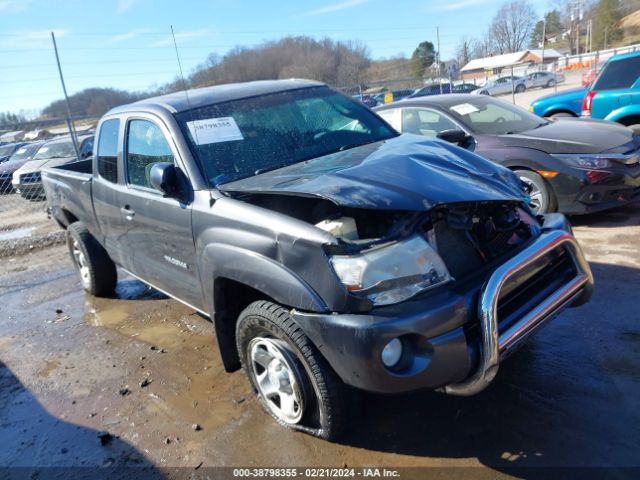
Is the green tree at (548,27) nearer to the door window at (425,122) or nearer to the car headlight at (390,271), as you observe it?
the door window at (425,122)

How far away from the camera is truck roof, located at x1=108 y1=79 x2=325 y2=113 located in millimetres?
3654

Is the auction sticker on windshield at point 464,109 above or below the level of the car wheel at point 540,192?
above

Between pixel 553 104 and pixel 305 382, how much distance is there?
9.17m

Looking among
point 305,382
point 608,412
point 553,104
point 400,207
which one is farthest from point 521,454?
point 553,104

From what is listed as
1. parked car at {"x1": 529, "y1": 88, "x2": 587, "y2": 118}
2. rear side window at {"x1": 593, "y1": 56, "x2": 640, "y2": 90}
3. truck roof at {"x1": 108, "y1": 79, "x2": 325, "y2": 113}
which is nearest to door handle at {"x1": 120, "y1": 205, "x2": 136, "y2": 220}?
truck roof at {"x1": 108, "y1": 79, "x2": 325, "y2": 113}

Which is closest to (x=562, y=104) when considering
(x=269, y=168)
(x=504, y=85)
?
(x=269, y=168)

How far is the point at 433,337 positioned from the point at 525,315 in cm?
61

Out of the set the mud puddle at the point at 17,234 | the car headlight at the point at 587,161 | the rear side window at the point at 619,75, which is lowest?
the mud puddle at the point at 17,234

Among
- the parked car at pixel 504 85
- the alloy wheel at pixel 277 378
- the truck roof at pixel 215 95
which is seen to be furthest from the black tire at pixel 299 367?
the parked car at pixel 504 85

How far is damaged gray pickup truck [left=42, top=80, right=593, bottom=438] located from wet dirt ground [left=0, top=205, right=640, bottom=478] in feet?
1.14

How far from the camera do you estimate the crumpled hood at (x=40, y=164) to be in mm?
12891

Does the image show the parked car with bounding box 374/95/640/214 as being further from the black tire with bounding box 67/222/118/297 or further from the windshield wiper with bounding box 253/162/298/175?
the black tire with bounding box 67/222/118/297

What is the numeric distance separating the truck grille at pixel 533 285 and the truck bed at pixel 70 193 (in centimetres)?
383

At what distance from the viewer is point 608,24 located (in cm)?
6253
